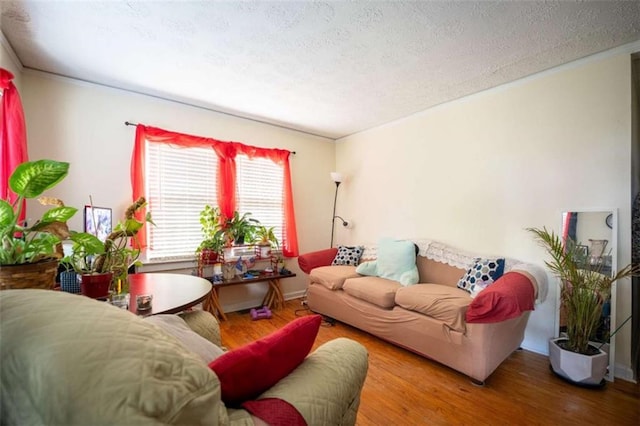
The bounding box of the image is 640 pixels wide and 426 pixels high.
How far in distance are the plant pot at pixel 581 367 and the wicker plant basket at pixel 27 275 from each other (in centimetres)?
305

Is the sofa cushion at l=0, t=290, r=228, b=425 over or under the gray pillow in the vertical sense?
over

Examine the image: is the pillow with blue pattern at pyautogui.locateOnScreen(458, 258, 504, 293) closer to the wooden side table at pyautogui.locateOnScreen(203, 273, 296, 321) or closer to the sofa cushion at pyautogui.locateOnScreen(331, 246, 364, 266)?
the sofa cushion at pyautogui.locateOnScreen(331, 246, 364, 266)

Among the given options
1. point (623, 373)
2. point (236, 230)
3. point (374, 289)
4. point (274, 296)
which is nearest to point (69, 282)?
point (236, 230)

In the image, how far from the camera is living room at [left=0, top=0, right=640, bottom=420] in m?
2.05

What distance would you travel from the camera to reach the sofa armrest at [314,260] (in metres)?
3.38

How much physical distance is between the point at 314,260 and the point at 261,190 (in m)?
1.18

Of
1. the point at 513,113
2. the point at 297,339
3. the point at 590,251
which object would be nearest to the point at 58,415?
the point at 297,339

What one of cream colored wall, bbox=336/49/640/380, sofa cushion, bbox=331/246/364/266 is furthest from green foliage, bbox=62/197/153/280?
cream colored wall, bbox=336/49/640/380

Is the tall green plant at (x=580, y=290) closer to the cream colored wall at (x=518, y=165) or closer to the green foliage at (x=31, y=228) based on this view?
the cream colored wall at (x=518, y=165)

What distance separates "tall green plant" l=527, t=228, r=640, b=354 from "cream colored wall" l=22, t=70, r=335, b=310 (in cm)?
308

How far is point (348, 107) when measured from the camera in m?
3.09

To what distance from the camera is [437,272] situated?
2795mm

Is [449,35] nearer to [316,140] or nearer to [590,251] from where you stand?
[590,251]

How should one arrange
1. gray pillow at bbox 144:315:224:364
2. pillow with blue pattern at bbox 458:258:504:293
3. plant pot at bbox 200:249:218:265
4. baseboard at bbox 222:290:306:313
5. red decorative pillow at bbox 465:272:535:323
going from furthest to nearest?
baseboard at bbox 222:290:306:313
plant pot at bbox 200:249:218:265
pillow with blue pattern at bbox 458:258:504:293
red decorative pillow at bbox 465:272:535:323
gray pillow at bbox 144:315:224:364
